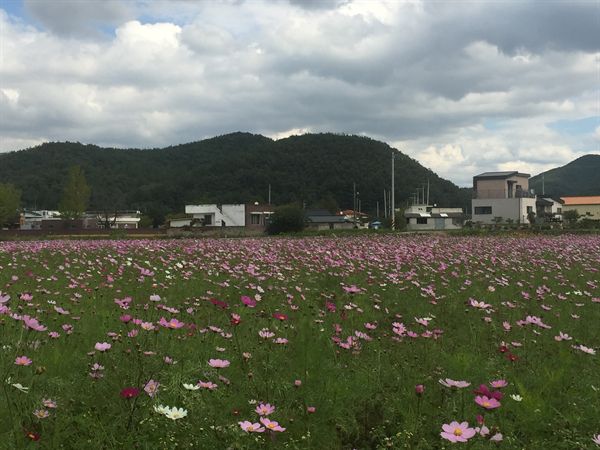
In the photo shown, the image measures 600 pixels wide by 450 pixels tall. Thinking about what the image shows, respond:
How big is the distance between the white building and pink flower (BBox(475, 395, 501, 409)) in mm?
61726

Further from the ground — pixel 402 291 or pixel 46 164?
pixel 46 164

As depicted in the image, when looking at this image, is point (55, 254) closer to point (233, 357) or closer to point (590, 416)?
point (233, 357)

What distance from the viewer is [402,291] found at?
21.7 feet

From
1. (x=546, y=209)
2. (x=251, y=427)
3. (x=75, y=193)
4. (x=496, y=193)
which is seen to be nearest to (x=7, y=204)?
(x=75, y=193)

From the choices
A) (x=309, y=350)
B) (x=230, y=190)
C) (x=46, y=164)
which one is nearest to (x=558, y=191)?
(x=230, y=190)

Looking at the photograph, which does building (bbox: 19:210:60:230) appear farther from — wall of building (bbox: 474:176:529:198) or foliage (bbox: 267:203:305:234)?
wall of building (bbox: 474:176:529:198)

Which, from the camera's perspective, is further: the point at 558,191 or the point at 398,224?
the point at 558,191

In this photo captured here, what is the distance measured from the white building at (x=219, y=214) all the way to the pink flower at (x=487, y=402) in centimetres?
6173

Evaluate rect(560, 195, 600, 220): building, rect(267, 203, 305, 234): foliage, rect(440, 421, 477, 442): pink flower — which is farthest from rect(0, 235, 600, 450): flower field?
rect(560, 195, 600, 220): building

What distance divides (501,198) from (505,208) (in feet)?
8.77

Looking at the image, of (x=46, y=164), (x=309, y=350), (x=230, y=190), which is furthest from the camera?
(x=46, y=164)

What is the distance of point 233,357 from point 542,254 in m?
10.4

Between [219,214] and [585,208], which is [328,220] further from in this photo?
[585,208]

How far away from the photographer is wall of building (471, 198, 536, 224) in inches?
2800
